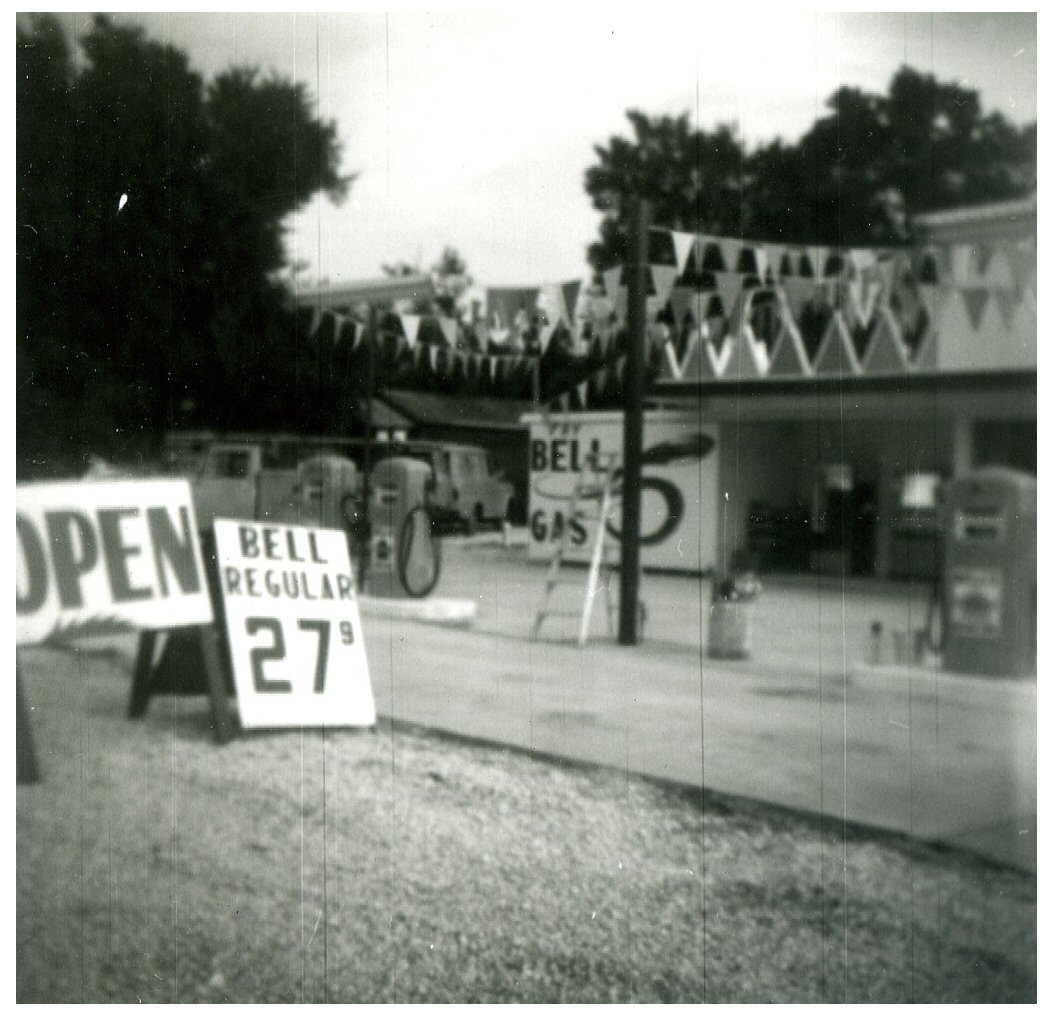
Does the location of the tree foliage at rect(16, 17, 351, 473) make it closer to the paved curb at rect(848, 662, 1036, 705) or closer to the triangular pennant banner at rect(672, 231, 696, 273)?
the triangular pennant banner at rect(672, 231, 696, 273)

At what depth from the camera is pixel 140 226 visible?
3.66m

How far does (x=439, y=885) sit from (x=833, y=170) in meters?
2.28

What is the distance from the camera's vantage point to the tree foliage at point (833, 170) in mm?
3381

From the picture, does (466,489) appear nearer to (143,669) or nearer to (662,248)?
(662,248)

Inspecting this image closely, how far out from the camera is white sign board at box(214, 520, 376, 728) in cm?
396

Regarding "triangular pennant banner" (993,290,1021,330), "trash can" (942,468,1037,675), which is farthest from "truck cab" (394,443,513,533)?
"triangular pennant banner" (993,290,1021,330)

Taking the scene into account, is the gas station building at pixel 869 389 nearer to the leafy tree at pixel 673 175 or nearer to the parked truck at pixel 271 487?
the leafy tree at pixel 673 175

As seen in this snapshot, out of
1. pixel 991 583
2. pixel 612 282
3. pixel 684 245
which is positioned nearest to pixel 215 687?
pixel 612 282

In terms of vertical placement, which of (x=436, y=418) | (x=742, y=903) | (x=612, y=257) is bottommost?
(x=742, y=903)
